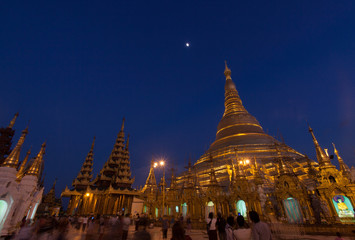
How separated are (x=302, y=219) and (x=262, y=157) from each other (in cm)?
1629

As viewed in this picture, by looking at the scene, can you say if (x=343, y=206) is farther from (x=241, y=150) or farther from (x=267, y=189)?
(x=241, y=150)

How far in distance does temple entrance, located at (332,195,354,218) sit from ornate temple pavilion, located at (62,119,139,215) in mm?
25122

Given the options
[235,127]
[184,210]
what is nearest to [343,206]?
[184,210]

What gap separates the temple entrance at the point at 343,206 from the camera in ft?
40.3

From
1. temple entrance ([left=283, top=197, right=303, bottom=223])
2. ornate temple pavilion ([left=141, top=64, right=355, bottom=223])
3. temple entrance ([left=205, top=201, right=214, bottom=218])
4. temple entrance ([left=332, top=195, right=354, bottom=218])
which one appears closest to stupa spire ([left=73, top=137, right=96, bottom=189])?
ornate temple pavilion ([left=141, top=64, right=355, bottom=223])

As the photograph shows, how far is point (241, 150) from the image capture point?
103 ft

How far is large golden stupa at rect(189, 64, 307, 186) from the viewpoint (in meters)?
26.2

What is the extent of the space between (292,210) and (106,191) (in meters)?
26.2

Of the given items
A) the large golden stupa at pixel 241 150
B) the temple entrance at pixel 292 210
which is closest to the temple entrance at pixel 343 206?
the temple entrance at pixel 292 210

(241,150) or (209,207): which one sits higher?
(241,150)

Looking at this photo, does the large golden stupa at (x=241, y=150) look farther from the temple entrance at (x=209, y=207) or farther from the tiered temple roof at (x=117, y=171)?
the tiered temple roof at (x=117, y=171)

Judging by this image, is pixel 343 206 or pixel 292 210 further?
pixel 292 210

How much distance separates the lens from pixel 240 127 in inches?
1502

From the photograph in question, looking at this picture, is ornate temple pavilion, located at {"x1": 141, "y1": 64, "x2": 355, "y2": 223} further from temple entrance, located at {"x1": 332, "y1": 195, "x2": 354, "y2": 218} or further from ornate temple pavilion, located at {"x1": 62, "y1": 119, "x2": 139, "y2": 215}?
ornate temple pavilion, located at {"x1": 62, "y1": 119, "x2": 139, "y2": 215}
